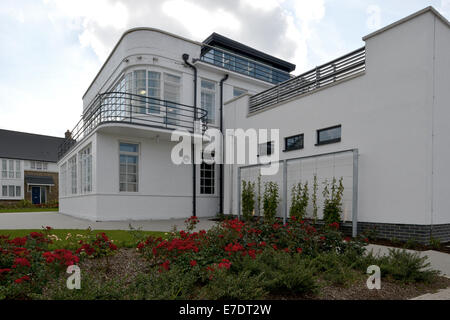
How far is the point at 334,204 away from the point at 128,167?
8099 millimetres

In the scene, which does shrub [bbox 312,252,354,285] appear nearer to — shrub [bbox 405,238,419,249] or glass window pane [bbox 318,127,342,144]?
shrub [bbox 405,238,419,249]

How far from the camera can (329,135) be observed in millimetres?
8680

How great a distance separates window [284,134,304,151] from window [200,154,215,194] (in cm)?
442

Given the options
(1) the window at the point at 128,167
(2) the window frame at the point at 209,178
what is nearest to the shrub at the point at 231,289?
(1) the window at the point at 128,167

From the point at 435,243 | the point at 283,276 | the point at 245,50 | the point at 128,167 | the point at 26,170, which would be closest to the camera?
the point at 283,276

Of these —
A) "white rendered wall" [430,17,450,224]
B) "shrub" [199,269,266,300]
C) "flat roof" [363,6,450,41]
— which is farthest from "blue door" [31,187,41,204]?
"white rendered wall" [430,17,450,224]

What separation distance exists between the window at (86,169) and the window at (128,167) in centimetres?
156

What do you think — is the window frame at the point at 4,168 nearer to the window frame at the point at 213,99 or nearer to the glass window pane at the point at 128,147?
the glass window pane at the point at 128,147

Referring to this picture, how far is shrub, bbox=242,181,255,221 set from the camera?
422 inches

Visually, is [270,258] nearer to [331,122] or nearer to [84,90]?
[331,122]

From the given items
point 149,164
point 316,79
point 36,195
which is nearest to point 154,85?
point 149,164

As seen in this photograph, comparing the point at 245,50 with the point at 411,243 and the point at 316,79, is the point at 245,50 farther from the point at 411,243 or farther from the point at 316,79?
the point at 411,243

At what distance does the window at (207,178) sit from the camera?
13188 millimetres

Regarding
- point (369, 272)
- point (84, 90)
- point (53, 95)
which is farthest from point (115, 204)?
point (84, 90)
